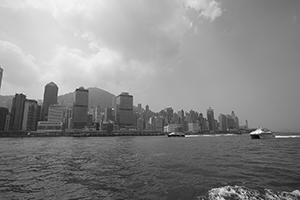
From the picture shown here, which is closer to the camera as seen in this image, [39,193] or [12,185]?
[39,193]

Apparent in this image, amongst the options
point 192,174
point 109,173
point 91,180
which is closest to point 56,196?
point 91,180

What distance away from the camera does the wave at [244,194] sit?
36.2 feet

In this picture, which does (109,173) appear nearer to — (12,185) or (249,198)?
(12,185)

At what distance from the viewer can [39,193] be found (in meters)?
12.2

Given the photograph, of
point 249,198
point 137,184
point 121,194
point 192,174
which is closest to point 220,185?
point 249,198

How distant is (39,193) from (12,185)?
154 inches

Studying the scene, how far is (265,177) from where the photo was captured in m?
15.7

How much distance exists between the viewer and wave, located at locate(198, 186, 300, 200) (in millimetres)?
11022

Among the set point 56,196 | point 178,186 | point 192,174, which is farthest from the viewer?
point 192,174

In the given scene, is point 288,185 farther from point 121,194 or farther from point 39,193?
point 39,193

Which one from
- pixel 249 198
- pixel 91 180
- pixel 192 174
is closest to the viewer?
pixel 249 198

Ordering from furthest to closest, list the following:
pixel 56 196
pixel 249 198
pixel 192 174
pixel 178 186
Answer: pixel 192 174 < pixel 178 186 < pixel 56 196 < pixel 249 198

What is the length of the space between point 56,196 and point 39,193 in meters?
1.64

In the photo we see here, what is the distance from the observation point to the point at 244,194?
37.7ft
